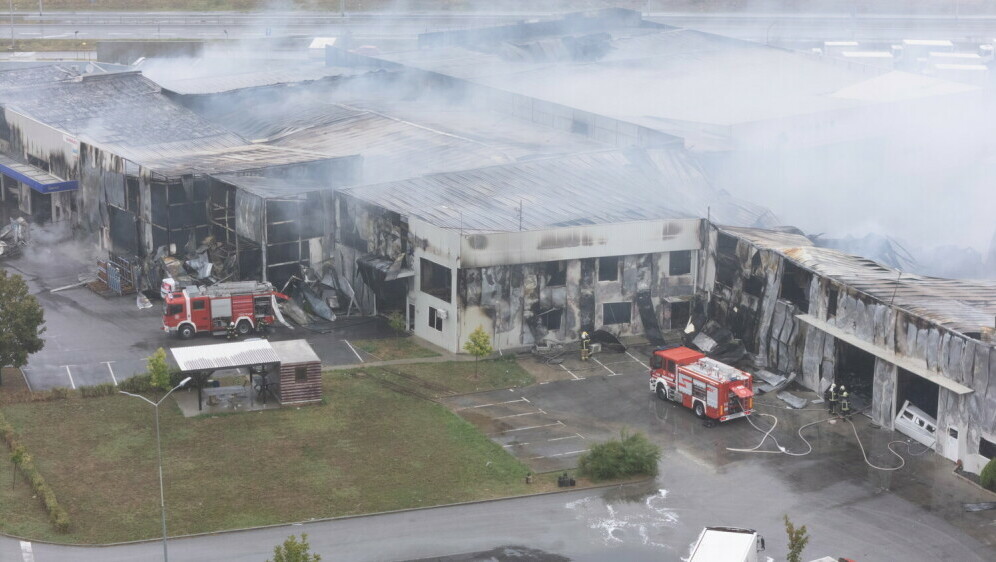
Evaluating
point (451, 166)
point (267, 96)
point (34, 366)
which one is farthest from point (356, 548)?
point (267, 96)

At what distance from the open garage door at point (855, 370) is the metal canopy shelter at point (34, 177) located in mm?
41556

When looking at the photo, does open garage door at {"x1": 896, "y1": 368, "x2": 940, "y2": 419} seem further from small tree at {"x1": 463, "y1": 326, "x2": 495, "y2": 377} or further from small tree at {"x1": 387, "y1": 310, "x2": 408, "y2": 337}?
small tree at {"x1": 387, "y1": 310, "x2": 408, "y2": 337}

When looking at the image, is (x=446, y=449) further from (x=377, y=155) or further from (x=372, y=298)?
(x=377, y=155)

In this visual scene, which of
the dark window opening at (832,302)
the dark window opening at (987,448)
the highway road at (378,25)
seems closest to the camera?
the dark window opening at (987,448)

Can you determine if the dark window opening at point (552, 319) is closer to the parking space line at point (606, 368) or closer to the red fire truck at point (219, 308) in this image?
the parking space line at point (606, 368)

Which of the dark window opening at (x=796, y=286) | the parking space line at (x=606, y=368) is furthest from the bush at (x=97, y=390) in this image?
the dark window opening at (x=796, y=286)

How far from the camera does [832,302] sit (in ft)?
164

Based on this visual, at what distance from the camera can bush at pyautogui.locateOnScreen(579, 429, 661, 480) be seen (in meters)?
43.7

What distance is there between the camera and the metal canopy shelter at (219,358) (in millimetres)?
48969

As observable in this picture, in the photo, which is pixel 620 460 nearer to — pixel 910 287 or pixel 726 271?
pixel 910 287

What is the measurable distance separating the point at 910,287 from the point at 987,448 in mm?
7558

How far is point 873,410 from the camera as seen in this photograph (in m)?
48.6

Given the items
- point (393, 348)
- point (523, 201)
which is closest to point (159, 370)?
point (393, 348)

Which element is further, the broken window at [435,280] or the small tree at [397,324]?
the small tree at [397,324]
